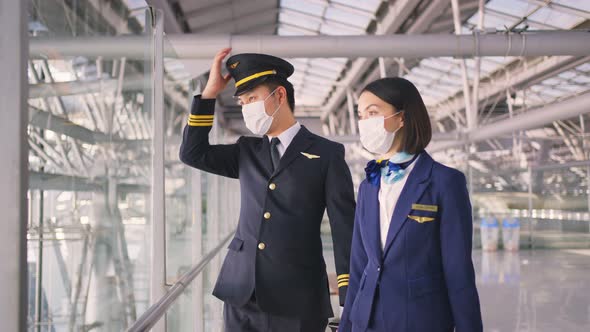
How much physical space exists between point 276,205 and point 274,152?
27 cm

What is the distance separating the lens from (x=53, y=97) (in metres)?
1.85

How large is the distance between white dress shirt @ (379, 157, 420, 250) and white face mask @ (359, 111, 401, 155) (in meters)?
0.15

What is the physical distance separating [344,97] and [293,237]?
18.5 m

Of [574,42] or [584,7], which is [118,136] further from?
[584,7]

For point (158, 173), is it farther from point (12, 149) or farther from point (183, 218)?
point (183, 218)

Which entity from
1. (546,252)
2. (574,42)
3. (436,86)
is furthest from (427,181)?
(546,252)

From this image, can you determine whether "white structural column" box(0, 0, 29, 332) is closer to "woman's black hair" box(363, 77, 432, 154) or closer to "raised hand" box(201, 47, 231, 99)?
"raised hand" box(201, 47, 231, 99)

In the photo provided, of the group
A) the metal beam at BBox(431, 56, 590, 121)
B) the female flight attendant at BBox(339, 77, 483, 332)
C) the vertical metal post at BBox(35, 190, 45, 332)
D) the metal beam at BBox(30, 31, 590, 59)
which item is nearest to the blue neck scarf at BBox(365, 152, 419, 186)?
the female flight attendant at BBox(339, 77, 483, 332)

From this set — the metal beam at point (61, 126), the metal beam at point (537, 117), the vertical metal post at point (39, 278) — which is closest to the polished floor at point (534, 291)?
the metal beam at point (537, 117)

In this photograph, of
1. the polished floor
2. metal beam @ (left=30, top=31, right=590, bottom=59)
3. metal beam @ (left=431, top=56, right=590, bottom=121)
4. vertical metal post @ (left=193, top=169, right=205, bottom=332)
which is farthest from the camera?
metal beam @ (left=431, top=56, right=590, bottom=121)

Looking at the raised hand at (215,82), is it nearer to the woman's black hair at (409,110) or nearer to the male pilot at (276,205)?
the male pilot at (276,205)

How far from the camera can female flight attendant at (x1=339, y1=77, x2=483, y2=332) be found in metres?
2.27

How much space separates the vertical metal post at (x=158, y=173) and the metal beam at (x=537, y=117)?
7.83 metres

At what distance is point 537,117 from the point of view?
11617mm
